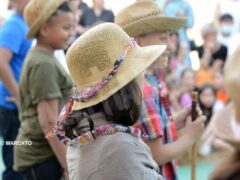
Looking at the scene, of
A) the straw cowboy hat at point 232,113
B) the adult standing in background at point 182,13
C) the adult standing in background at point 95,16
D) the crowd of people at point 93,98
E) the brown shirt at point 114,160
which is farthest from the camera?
the adult standing in background at point 182,13

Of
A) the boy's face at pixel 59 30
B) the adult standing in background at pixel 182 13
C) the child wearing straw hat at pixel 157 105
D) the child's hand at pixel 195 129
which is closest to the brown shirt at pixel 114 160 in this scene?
the child wearing straw hat at pixel 157 105

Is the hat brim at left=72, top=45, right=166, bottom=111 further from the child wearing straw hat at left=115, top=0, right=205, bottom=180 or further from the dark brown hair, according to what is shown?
the child wearing straw hat at left=115, top=0, right=205, bottom=180

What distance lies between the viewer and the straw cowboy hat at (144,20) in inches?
130

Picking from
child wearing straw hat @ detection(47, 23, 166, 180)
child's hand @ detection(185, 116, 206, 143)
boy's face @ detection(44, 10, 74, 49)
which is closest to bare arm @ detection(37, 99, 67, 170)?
boy's face @ detection(44, 10, 74, 49)

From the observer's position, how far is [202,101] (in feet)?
26.7

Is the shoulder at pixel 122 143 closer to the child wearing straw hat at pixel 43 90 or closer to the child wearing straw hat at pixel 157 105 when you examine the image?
the child wearing straw hat at pixel 157 105

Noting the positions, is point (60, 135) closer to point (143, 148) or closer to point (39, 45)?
point (143, 148)

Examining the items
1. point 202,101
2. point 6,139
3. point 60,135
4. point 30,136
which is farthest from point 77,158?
point 202,101

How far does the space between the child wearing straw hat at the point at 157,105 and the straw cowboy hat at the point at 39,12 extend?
17.8 inches

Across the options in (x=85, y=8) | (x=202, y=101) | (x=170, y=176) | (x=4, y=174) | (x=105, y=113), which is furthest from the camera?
(x=85, y=8)

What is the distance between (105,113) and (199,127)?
1.02 meters

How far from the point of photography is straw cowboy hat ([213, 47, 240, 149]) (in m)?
1.48

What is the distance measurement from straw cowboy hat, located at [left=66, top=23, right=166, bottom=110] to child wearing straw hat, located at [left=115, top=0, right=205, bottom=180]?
0.57 meters

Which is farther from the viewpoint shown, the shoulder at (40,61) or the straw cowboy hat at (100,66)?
the shoulder at (40,61)
